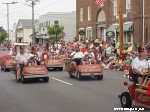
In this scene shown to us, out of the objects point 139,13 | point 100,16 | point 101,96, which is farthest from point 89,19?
point 101,96

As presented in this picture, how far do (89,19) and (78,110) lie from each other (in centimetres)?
3720

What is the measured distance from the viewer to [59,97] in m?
12.8

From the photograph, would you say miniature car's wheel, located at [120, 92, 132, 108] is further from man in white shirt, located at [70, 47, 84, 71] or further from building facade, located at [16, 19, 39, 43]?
building facade, located at [16, 19, 39, 43]

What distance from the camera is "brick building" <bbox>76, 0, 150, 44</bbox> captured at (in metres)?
35.7

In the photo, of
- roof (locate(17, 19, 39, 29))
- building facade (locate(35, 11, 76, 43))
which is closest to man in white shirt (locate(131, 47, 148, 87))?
building facade (locate(35, 11, 76, 43))

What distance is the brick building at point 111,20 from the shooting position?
35656 mm

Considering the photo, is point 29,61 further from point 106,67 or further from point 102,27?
point 102,27

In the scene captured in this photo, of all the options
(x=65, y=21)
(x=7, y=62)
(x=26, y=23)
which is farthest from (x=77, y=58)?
(x=26, y=23)

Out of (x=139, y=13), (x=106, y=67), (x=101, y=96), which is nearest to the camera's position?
(x=101, y=96)

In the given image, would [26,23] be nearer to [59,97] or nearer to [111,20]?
[111,20]

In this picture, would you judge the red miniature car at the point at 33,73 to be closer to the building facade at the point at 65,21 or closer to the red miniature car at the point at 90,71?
the red miniature car at the point at 90,71

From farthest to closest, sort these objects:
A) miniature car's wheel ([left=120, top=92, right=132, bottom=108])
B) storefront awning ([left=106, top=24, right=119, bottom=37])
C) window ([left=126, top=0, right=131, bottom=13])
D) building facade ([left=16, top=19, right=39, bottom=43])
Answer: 1. building facade ([left=16, top=19, right=39, bottom=43])
2. storefront awning ([left=106, top=24, right=119, bottom=37])
3. window ([left=126, top=0, right=131, bottom=13])
4. miniature car's wheel ([left=120, top=92, right=132, bottom=108])

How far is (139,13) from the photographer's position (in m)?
35.7

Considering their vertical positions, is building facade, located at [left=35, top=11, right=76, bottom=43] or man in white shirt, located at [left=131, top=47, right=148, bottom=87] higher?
building facade, located at [left=35, top=11, right=76, bottom=43]
